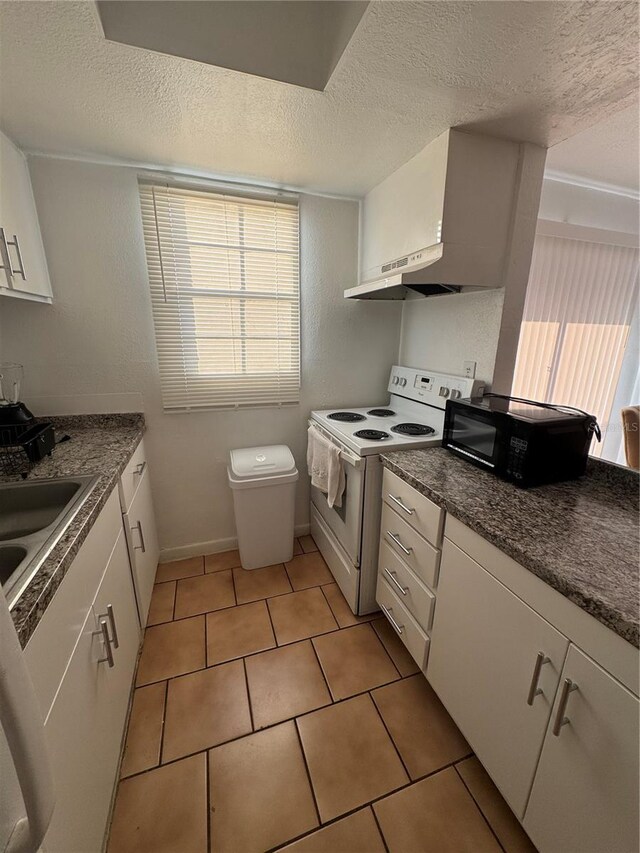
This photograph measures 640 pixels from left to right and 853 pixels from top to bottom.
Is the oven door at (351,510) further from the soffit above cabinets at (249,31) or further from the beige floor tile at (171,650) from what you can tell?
the soffit above cabinets at (249,31)

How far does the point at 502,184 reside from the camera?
1.46 m

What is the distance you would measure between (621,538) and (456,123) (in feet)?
5.16

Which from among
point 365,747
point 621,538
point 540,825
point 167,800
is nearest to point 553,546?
point 621,538

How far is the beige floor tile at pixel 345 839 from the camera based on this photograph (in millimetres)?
997

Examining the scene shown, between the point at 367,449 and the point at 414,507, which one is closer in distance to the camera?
the point at 414,507

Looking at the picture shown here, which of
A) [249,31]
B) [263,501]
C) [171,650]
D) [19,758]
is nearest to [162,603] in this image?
[171,650]

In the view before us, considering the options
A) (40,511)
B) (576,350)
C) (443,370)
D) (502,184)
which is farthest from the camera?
(576,350)

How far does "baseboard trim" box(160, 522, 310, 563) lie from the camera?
7.30 feet

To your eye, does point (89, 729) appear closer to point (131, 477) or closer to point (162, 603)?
point (131, 477)

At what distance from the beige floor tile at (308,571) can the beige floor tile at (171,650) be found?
566 millimetres

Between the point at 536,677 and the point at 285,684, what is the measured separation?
1034 millimetres

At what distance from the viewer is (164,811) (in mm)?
1066

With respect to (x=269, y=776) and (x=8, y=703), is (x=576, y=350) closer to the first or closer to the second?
(x=269, y=776)

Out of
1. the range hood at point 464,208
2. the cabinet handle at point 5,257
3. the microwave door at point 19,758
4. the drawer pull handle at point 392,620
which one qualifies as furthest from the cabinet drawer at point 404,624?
the cabinet handle at point 5,257
